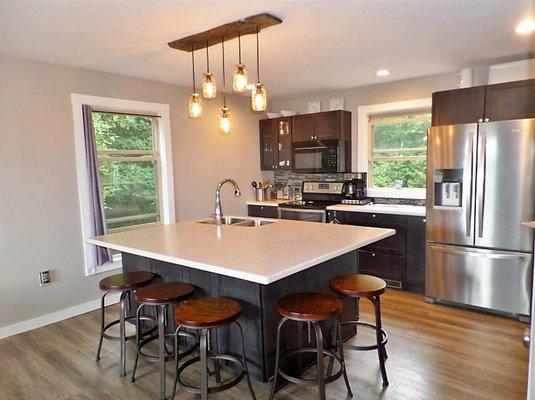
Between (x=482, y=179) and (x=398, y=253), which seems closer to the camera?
(x=482, y=179)

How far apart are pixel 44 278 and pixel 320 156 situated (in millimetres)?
3366

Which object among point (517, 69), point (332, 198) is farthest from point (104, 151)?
point (517, 69)

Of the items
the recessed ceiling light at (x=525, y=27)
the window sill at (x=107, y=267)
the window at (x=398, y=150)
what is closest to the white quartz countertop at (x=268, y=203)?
the window at (x=398, y=150)

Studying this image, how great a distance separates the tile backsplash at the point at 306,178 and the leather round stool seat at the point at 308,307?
2.72m

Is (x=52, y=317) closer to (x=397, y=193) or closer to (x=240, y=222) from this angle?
(x=240, y=222)

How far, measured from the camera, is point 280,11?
92.4 inches

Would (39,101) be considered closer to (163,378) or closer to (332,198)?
(163,378)

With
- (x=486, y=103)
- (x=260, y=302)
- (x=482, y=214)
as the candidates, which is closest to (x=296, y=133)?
(x=486, y=103)

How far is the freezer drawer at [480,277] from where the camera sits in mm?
3158

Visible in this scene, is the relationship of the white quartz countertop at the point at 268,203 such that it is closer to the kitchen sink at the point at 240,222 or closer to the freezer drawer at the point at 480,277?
the kitchen sink at the point at 240,222

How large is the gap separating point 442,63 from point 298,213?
7.48 feet

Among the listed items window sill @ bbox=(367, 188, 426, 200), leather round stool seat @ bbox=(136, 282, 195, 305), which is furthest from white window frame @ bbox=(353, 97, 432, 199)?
leather round stool seat @ bbox=(136, 282, 195, 305)

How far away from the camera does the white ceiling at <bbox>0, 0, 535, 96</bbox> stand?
7.52ft

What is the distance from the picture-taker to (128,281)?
2.60 m
